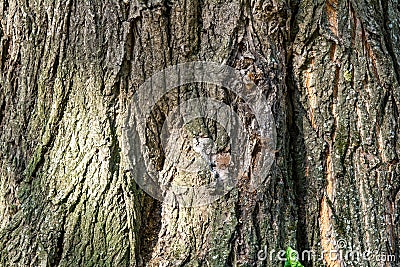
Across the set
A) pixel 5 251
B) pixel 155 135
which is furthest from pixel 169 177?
pixel 5 251

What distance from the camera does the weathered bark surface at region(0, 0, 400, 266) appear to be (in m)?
2.12

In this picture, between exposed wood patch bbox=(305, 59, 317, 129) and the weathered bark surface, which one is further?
exposed wood patch bbox=(305, 59, 317, 129)

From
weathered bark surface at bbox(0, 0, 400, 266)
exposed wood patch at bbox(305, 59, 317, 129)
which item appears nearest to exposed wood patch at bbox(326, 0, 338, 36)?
weathered bark surface at bbox(0, 0, 400, 266)

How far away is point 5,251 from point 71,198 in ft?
1.19
